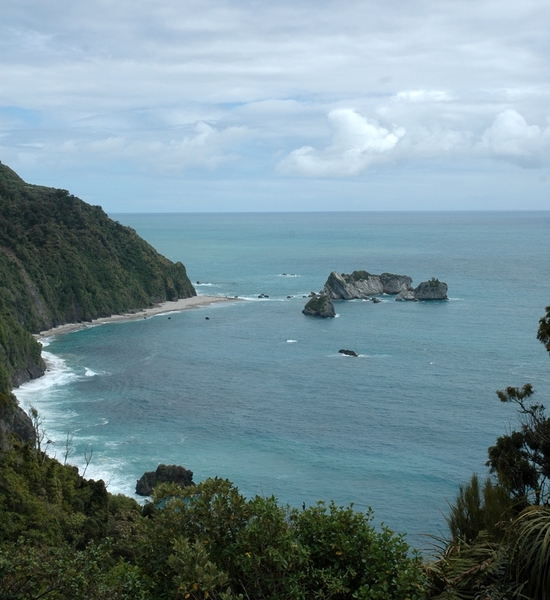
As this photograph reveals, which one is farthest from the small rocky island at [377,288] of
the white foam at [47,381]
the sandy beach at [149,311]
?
the white foam at [47,381]

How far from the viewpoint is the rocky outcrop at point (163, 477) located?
44.9m

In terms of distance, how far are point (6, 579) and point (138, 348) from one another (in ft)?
257

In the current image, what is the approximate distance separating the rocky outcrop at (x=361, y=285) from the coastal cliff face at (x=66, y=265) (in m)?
27.0

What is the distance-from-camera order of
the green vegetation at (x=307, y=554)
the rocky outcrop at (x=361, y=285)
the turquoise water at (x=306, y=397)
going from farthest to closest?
the rocky outcrop at (x=361, y=285) → the turquoise water at (x=306, y=397) → the green vegetation at (x=307, y=554)

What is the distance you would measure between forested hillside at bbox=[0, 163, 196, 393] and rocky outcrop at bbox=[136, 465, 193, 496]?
1566 inches

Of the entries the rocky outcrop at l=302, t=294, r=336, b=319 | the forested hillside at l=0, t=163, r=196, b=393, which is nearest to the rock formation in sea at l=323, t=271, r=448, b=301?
the rocky outcrop at l=302, t=294, r=336, b=319

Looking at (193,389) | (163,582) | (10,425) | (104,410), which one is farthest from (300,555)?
(193,389)

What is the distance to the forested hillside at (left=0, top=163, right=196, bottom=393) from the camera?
10103cm

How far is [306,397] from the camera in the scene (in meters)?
65.4

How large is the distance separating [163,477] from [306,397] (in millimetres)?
22563

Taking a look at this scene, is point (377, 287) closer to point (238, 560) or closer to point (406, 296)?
point (406, 296)

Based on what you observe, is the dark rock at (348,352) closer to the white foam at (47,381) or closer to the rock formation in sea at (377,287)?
the white foam at (47,381)

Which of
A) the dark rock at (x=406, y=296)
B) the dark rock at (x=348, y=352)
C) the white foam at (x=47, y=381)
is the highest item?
the dark rock at (x=406, y=296)

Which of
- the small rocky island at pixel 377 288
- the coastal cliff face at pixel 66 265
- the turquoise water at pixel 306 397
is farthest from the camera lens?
the small rocky island at pixel 377 288
